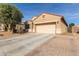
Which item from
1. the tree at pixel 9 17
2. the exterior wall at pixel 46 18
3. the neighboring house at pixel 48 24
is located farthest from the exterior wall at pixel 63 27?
the tree at pixel 9 17

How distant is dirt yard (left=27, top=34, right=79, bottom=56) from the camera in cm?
358

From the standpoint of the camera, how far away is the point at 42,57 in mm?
3568

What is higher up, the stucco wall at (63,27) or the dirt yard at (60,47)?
the stucco wall at (63,27)

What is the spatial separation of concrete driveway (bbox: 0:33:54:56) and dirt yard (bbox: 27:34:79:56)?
115 millimetres

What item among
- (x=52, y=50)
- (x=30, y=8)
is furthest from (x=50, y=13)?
(x=52, y=50)

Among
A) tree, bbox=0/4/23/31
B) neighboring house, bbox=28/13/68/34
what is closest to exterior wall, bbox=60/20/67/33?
neighboring house, bbox=28/13/68/34

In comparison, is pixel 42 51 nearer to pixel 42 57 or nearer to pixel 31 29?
pixel 42 57

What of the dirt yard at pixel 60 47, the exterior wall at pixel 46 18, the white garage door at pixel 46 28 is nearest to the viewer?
the dirt yard at pixel 60 47

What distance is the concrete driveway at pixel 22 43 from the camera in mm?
3618

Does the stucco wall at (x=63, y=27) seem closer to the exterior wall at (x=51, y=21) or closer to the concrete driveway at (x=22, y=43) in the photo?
the exterior wall at (x=51, y=21)

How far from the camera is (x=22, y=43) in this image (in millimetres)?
3777

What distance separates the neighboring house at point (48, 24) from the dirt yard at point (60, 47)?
A: 6.9 inches

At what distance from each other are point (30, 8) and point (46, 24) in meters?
0.47

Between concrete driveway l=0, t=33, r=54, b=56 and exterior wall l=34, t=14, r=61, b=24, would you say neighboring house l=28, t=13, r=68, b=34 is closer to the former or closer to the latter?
exterior wall l=34, t=14, r=61, b=24
